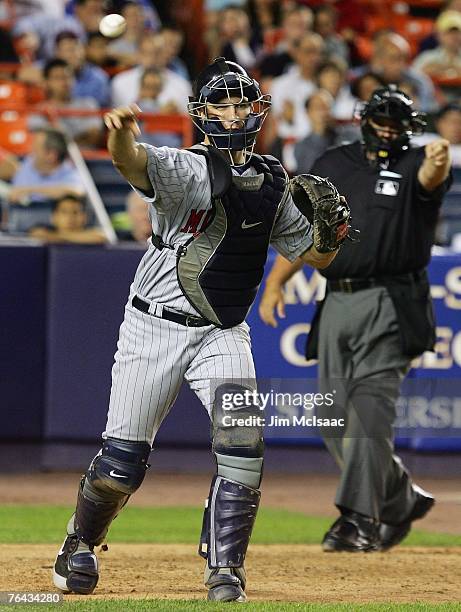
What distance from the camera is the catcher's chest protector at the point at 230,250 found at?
4852mm

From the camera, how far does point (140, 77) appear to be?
1268 cm

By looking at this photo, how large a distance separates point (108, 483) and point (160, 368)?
478 millimetres

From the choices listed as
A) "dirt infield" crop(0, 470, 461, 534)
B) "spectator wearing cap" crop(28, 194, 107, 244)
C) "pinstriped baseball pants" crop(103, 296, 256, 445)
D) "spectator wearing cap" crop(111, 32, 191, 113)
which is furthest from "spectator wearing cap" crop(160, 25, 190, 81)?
"pinstriped baseball pants" crop(103, 296, 256, 445)

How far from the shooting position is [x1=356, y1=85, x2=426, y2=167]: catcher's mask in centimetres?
669

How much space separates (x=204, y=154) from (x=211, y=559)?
151cm

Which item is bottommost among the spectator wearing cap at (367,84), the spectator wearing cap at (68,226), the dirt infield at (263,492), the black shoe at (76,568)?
the dirt infield at (263,492)

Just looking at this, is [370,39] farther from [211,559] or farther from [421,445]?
[211,559]

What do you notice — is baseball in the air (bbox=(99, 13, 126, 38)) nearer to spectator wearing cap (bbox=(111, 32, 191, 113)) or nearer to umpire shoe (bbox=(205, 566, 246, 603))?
umpire shoe (bbox=(205, 566, 246, 603))

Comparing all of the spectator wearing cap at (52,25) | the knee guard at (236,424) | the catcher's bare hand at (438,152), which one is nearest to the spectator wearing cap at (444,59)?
the spectator wearing cap at (52,25)

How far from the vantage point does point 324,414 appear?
227 inches

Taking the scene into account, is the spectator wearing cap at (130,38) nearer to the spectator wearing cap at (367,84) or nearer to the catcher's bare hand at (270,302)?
the spectator wearing cap at (367,84)

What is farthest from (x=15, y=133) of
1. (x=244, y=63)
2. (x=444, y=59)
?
(x=444, y=59)

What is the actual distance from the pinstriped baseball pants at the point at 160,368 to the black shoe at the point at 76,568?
48cm

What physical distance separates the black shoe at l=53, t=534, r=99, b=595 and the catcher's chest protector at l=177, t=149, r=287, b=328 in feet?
3.42
